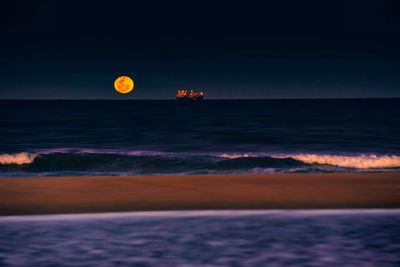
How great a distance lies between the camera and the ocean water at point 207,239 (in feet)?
16.0

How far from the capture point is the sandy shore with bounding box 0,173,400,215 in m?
7.40

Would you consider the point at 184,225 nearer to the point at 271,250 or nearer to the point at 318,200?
the point at 271,250

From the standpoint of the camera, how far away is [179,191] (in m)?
8.53

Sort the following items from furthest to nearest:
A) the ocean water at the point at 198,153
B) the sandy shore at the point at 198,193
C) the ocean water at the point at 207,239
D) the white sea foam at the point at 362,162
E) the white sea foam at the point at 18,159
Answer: the white sea foam at the point at 18,159, the ocean water at the point at 198,153, the white sea foam at the point at 362,162, the sandy shore at the point at 198,193, the ocean water at the point at 207,239

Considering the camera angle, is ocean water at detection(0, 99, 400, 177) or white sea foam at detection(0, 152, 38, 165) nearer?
ocean water at detection(0, 99, 400, 177)

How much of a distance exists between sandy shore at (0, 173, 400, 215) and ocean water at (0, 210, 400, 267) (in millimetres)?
502

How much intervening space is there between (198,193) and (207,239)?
9.02 feet

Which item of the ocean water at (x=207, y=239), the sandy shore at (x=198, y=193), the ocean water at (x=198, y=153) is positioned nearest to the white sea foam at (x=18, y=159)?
the ocean water at (x=198, y=153)

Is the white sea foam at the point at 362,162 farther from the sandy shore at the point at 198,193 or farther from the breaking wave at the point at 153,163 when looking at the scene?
the sandy shore at the point at 198,193

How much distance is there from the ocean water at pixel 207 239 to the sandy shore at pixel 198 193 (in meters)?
0.50

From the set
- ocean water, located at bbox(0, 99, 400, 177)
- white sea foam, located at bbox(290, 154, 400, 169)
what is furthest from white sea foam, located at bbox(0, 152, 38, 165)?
white sea foam, located at bbox(290, 154, 400, 169)

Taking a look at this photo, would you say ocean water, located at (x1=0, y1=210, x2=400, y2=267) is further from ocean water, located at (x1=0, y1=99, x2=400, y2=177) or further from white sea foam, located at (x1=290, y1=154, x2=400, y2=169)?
white sea foam, located at (x1=290, y1=154, x2=400, y2=169)

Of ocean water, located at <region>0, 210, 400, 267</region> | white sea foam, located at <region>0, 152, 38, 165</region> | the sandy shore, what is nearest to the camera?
ocean water, located at <region>0, 210, 400, 267</region>

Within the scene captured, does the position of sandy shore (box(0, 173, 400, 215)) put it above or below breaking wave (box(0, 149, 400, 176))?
below
